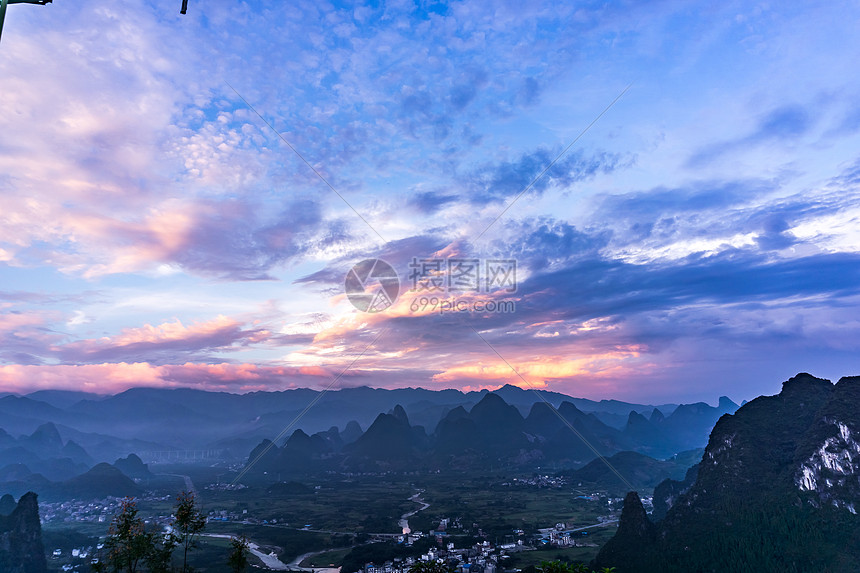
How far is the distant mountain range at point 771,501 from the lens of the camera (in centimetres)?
7332

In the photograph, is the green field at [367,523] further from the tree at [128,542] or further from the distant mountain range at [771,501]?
the tree at [128,542]

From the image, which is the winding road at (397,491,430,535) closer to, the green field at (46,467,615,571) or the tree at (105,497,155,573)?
the green field at (46,467,615,571)

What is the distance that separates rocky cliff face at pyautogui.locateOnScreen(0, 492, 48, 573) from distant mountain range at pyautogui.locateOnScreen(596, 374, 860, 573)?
133 m

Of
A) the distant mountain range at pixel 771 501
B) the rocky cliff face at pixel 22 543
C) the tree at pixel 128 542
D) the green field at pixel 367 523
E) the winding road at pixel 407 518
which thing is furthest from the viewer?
the winding road at pixel 407 518

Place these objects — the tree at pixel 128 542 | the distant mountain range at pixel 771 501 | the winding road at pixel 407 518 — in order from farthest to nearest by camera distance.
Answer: the winding road at pixel 407 518 < the distant mountain range at pixel 771 501 < the tree at pixel 128 542

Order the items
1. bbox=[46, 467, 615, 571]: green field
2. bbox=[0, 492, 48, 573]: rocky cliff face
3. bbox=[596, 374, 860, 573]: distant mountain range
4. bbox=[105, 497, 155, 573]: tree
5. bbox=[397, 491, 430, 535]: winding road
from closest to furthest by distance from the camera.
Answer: bbox=[105, 497, 155, 573]: tree
bbox=[596, 374, 860, 573]: distant mountain range
bbox=[0, 492, 48, 573]: rocky cliff face
bbox=[46, 467, 615, 571]: green field
bbox=[397, 491, 430, 535]: winding road

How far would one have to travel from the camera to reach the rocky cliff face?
104 meters

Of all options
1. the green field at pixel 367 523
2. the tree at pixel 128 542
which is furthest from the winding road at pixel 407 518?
the tree at pixel 128 542

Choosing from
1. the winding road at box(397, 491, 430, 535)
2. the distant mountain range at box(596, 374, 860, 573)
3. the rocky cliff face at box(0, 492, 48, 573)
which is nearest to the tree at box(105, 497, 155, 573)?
the distant mountain range at box(596, 374, 860, 573)

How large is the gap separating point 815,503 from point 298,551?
12110cm

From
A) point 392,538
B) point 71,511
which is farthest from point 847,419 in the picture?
point 71,511

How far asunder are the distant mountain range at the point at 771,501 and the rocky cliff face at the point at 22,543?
435 feet

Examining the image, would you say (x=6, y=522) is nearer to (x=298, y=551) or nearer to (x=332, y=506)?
(x=298, y=551)

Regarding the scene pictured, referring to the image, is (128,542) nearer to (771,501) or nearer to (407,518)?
(771,501)
